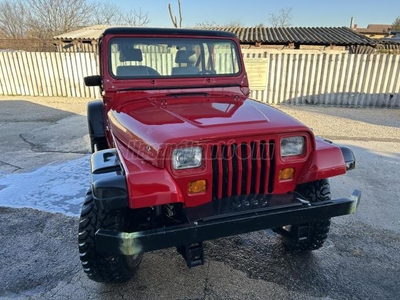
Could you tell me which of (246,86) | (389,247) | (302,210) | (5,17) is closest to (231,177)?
(302,210)

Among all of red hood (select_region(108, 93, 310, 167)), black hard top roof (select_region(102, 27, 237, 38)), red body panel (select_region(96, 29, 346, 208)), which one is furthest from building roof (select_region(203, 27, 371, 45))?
red body panel (select_region(96, 29, 346, 208))

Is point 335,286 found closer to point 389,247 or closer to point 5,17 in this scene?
point 389,247

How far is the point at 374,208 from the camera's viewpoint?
3605 mm

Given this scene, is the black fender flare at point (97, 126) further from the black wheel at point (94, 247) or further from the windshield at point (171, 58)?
the black wheel at point (94, 247)

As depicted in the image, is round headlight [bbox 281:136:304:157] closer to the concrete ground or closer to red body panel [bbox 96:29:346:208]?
red body panel [bbox 96:29:346:208]

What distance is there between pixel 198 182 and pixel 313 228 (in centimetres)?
128

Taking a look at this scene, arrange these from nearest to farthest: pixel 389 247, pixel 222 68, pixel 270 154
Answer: pixel 270 154 → pixel 389 247 → pixel 222 68

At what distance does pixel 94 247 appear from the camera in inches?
81.8

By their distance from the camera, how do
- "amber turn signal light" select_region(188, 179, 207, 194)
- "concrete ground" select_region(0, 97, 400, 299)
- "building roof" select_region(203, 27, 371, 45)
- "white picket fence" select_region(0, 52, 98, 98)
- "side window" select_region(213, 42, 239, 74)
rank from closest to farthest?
"amber turn signal light" select_region(188, 179, 207, 194), "concrete ground" select_region(0, 97, 400, 299), "side window" select_region(213, 42, 239, 74), "white picket fence" select_region(0, 52, 98, 98), "building roof" select_region(203, 27, 371, 45)

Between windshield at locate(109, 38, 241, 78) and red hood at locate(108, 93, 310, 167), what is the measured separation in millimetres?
397

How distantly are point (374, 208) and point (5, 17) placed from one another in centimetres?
3422

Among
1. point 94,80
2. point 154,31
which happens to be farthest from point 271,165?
point 94,80

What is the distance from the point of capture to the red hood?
1939mm

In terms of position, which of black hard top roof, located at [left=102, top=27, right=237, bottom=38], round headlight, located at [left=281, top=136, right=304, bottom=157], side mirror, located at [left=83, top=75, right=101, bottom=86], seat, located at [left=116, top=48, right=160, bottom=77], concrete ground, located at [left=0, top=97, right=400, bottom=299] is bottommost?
concrete ground, located at [left=0, top=97, right=400, bottom=299]
